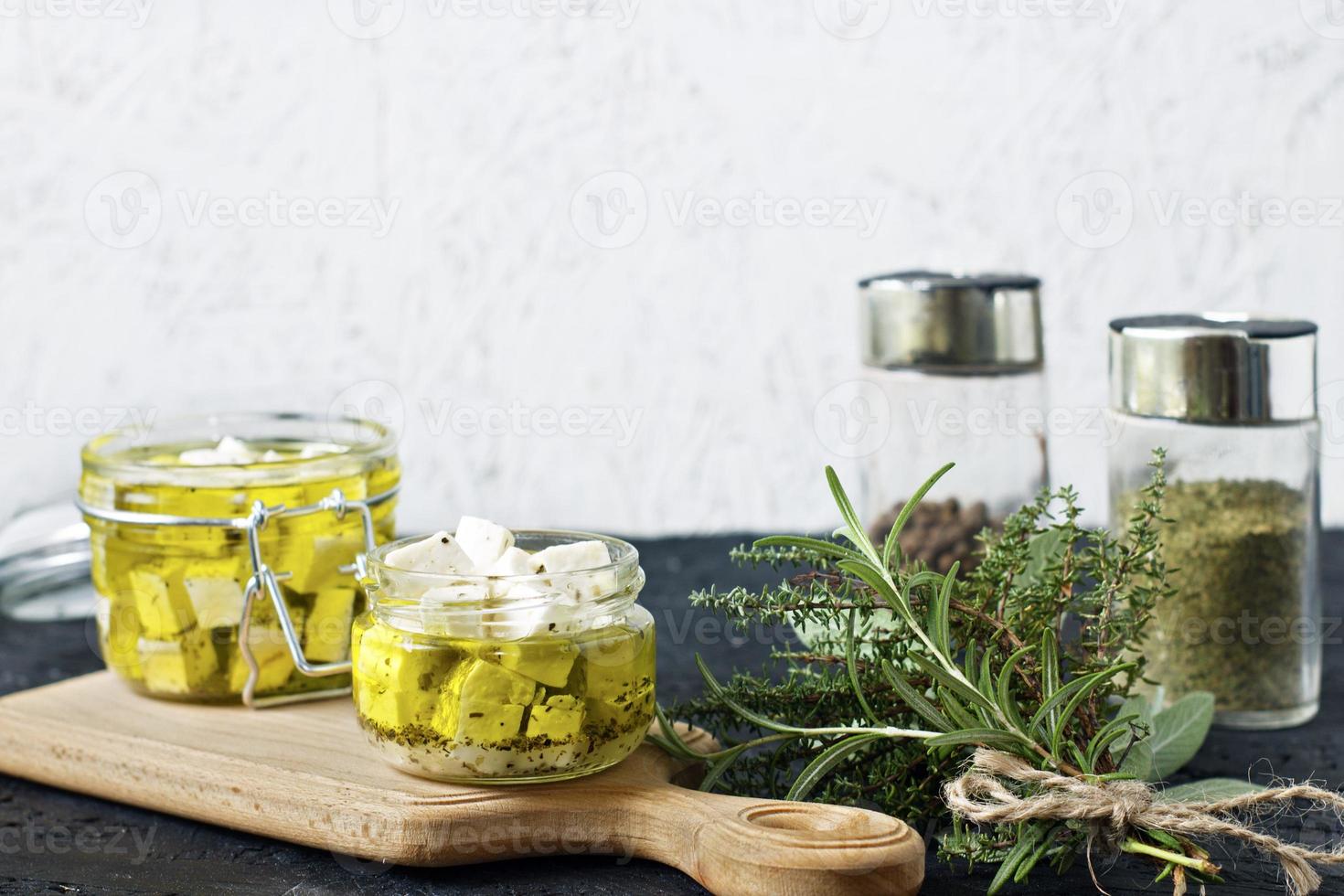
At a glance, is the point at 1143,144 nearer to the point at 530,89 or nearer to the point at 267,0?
the point at 530,89

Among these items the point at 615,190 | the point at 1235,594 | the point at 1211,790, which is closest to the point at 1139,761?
the point at 1211,790

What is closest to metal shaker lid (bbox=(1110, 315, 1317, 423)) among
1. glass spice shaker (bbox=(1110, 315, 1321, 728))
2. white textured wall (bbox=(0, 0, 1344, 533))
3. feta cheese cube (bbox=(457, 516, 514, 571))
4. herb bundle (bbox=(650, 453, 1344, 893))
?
glass spice shaker (bbox=(1110, 315, 1321, 728))

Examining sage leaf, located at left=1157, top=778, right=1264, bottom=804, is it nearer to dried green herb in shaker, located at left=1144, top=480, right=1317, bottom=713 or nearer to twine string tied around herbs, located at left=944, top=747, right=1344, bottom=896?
twine string tied around herbs, located at left=944, top=747, right=1344, bottom=896

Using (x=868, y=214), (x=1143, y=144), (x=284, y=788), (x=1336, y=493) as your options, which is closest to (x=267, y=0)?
(x=868, y=214)

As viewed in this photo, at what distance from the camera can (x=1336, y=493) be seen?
1.69 meters

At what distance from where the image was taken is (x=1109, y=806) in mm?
615

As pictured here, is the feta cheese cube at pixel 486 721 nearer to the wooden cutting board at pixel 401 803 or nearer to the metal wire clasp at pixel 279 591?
the wooden cutting board at pixel 401 803

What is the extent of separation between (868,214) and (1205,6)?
440mm

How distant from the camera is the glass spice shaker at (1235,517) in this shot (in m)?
0.90

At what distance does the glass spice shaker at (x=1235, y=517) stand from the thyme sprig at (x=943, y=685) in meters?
0.15

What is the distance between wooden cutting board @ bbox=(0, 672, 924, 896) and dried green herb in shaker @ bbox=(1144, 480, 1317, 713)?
1.10ft

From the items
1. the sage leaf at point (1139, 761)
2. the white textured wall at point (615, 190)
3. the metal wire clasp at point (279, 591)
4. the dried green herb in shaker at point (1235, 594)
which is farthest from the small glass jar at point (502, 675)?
the white textured wall at point (615, 190)

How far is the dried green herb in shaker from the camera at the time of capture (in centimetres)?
91

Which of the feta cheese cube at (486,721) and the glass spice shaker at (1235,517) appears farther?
the glass spice shaker at (1235,517)
